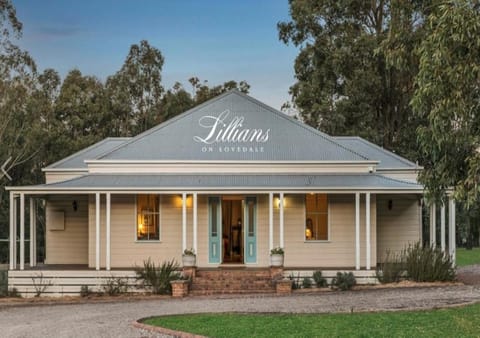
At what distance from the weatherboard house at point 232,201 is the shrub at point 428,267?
122cm

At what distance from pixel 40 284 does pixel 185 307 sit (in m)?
5.56

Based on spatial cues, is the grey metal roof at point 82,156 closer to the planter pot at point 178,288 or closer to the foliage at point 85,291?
the foliage at point 85,291

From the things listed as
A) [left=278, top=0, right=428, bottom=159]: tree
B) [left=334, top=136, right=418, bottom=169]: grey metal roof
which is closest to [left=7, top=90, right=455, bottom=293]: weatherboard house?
[left=334, top=136, right=418, bottom=169]: grey metal roof

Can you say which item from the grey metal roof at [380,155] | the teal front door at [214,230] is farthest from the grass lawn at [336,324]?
the grey metal roof at [380,155]

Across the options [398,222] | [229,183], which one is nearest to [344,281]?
[229,183]

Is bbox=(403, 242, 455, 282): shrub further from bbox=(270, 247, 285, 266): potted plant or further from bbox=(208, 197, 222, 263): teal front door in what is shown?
bbox=(208, 197, 222, 263): teal front door

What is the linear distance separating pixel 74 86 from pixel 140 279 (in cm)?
2458

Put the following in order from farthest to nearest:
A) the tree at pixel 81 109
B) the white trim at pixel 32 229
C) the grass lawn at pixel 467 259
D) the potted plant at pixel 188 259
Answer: the tree at pixel 81 109 → the grass lawn at pixel 467 259 → the white trim at pixel 32 229 → the potted plant at pixel 188 259

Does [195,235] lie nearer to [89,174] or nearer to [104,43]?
[89,174]

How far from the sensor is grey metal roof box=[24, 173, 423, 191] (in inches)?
796

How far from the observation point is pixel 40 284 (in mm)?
19312

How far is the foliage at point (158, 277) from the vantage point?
62.4ft

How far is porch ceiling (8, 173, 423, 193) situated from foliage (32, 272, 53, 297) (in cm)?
253

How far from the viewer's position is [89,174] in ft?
71.9
